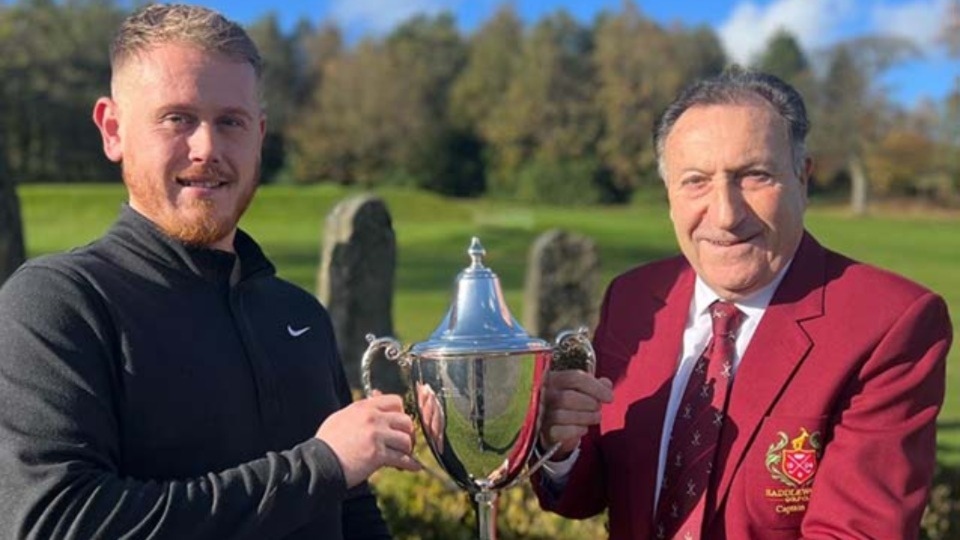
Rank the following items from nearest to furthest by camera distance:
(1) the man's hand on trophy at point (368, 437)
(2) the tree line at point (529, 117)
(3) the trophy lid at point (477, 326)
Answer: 1. (1) the man's hand on trophy at point (368, 437)
2. (3) the trophy lid at point (477, 326)
3. (2) the tree line at point (529, 117)

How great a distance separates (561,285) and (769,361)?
883 cm

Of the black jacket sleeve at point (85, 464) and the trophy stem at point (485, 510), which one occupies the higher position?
the black jacket sleeve at point (85, 464)

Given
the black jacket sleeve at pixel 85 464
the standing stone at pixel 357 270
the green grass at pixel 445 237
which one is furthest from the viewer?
the green grass at pixel 445 237

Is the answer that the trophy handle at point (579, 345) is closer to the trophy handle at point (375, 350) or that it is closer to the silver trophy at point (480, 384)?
the silver trophy at point (480, 384)

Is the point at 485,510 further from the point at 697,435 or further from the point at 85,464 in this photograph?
the point at 85,464

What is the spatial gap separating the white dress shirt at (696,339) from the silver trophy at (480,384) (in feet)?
0.71

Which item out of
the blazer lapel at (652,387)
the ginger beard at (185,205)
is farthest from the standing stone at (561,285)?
the ginger beard at (185,205)

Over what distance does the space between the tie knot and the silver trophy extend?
11.1 inches

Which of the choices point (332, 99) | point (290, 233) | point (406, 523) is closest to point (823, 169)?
point (332, 99)

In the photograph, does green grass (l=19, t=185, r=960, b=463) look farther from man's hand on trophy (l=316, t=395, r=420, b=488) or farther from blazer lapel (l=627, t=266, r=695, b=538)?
man's hand on trophy (l=316, t=395, r=420, b=488)

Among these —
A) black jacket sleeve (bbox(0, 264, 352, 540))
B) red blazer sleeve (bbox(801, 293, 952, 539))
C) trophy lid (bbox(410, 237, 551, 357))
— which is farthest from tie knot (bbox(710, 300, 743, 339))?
black jacket sleeve (bbox(0, 264, 352, 540))

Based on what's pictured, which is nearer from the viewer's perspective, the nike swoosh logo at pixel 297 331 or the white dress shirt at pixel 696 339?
the nike swoosh logo at pixel 297 331

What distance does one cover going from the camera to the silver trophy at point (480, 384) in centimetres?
238

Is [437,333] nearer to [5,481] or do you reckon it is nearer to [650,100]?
[5,481]
